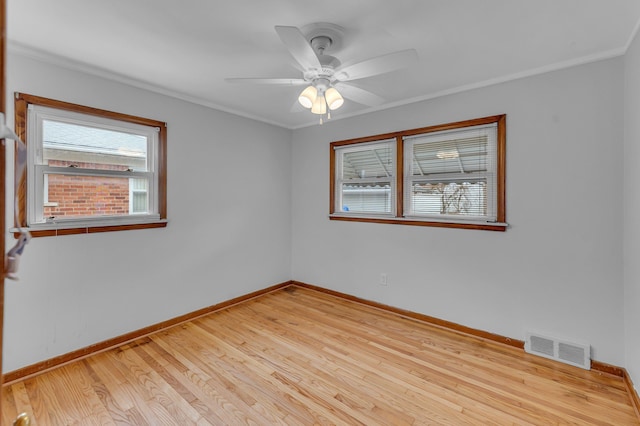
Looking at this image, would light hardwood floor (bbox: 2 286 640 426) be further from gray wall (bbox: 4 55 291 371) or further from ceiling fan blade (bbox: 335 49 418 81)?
ceiling fan blade (bbox: 335 49 418 81)

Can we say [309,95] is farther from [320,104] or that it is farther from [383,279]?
[383,279]

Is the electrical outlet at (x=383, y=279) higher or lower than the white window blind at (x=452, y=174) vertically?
lower

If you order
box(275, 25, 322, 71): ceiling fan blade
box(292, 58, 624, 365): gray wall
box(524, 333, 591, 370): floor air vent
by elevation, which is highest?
box(275, 25, 322, 71): ceiling fan blade

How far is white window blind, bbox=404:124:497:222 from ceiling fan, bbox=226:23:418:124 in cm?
115

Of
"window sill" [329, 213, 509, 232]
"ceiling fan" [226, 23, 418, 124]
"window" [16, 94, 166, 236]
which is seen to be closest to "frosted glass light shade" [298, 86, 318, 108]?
"ceiling fan" [226, 23, 418, 124]

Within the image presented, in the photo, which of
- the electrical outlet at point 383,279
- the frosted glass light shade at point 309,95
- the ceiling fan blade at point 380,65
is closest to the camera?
the ceiling fan blade at point 380,65

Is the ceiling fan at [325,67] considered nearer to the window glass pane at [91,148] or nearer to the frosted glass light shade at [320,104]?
the frosted glass light shade at [320,104]

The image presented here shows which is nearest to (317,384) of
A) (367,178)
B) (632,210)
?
(367,178)

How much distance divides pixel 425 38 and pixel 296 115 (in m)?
2.01

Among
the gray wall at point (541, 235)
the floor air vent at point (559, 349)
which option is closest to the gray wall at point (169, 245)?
the gray wall at point (541, 235)

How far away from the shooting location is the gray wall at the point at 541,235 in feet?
7.36

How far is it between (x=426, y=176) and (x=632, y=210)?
5.16 feet

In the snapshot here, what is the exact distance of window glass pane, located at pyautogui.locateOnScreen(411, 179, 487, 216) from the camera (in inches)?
113

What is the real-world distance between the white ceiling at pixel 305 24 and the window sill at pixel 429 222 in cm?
131
